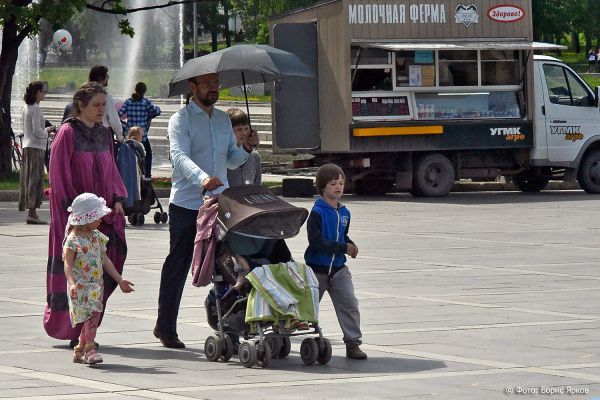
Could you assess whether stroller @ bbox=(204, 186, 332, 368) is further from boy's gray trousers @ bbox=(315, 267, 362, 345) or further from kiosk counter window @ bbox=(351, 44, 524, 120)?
kiosk counter window @ bbox=(351, 44, 524, 120)

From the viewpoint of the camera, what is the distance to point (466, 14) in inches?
1018

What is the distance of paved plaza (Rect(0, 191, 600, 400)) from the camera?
840cm

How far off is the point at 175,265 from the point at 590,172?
17.1 metres

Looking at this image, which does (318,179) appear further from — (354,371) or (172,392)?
(172,392)

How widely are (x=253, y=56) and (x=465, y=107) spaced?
1578 cm

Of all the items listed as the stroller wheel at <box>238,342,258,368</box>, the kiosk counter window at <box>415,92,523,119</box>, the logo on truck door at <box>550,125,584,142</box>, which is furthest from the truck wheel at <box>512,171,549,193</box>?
the stroller wheel at <box>238,342,258,368</box>

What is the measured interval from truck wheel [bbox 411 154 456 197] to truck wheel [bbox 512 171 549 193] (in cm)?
207

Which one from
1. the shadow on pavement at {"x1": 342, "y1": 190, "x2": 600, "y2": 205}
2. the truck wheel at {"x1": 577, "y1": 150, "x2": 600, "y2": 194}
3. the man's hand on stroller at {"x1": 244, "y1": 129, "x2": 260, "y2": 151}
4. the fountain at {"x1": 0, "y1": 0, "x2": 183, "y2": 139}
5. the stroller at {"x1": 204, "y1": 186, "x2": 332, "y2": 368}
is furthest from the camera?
the fountain at {"x1": 0, "y1": 0, "x2": 183, "y2": 139}

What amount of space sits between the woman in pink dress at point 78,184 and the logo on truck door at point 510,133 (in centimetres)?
1596

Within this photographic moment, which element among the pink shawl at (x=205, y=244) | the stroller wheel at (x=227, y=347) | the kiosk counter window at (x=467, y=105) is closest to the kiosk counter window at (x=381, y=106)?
the kiosk counter window at (x=467, y=105)

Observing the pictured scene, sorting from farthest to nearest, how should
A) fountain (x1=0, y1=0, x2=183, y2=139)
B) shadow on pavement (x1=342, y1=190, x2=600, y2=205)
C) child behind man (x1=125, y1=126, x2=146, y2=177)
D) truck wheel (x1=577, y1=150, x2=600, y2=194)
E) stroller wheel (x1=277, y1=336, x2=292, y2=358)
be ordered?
fountain (x1=0, y1=0, x2=183, y2=139) < truck wheel (x1=577, y1=150, x2=600, y2=194) < shadow on pavement (x1=342, y1=190, x2=600, y2=205) < child behind man (x1=125, y1=126, x2=146, y2=177) < stroller wheel (x1=277, y1=336, x2=292, y2=358)

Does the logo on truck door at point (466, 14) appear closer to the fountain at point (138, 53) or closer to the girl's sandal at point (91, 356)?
the girl's sandal at point (91, 356)

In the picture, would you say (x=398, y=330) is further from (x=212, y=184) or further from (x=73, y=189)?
(x=73, y=189)

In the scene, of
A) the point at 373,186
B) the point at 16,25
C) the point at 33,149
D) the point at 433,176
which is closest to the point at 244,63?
the point at 33,149
